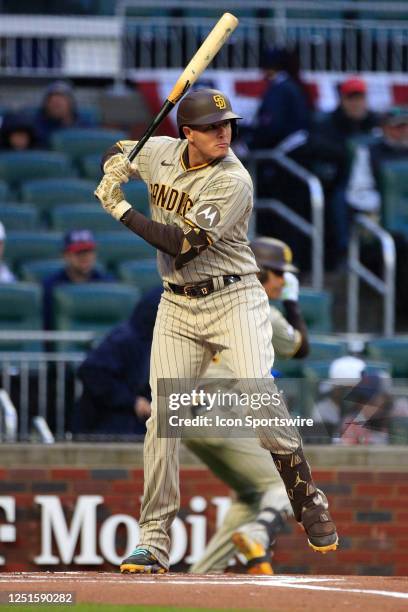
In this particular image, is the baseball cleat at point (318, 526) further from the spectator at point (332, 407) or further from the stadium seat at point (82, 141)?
the stadium seat at point (82, 141)

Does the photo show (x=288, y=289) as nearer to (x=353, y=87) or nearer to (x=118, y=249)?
(x=118, y=249)

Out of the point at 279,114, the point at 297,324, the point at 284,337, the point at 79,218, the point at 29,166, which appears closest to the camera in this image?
the point at 284,337

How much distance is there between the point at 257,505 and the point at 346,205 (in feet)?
14.1

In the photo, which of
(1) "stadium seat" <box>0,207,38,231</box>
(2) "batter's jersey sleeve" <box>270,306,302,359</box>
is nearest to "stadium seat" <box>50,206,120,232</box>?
(1) "stadium seat" <box>0,207,38,231</box>

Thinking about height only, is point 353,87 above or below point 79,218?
above

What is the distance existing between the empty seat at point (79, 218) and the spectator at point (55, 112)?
50.6 inches

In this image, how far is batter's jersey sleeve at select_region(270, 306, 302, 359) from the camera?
8.48 meters

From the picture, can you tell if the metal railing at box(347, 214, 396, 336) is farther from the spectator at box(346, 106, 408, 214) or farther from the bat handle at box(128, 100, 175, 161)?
the bat handle at box(128, 100, 175, 161)

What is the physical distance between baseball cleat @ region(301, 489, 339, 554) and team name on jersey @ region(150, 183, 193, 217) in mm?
1345

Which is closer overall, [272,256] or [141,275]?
[272,256]

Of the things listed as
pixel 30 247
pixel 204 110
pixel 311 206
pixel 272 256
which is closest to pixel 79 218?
pixel 30 247

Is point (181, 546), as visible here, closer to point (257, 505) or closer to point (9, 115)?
point (257, 505)

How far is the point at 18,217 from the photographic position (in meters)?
11.9

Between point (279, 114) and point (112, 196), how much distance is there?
648cm
